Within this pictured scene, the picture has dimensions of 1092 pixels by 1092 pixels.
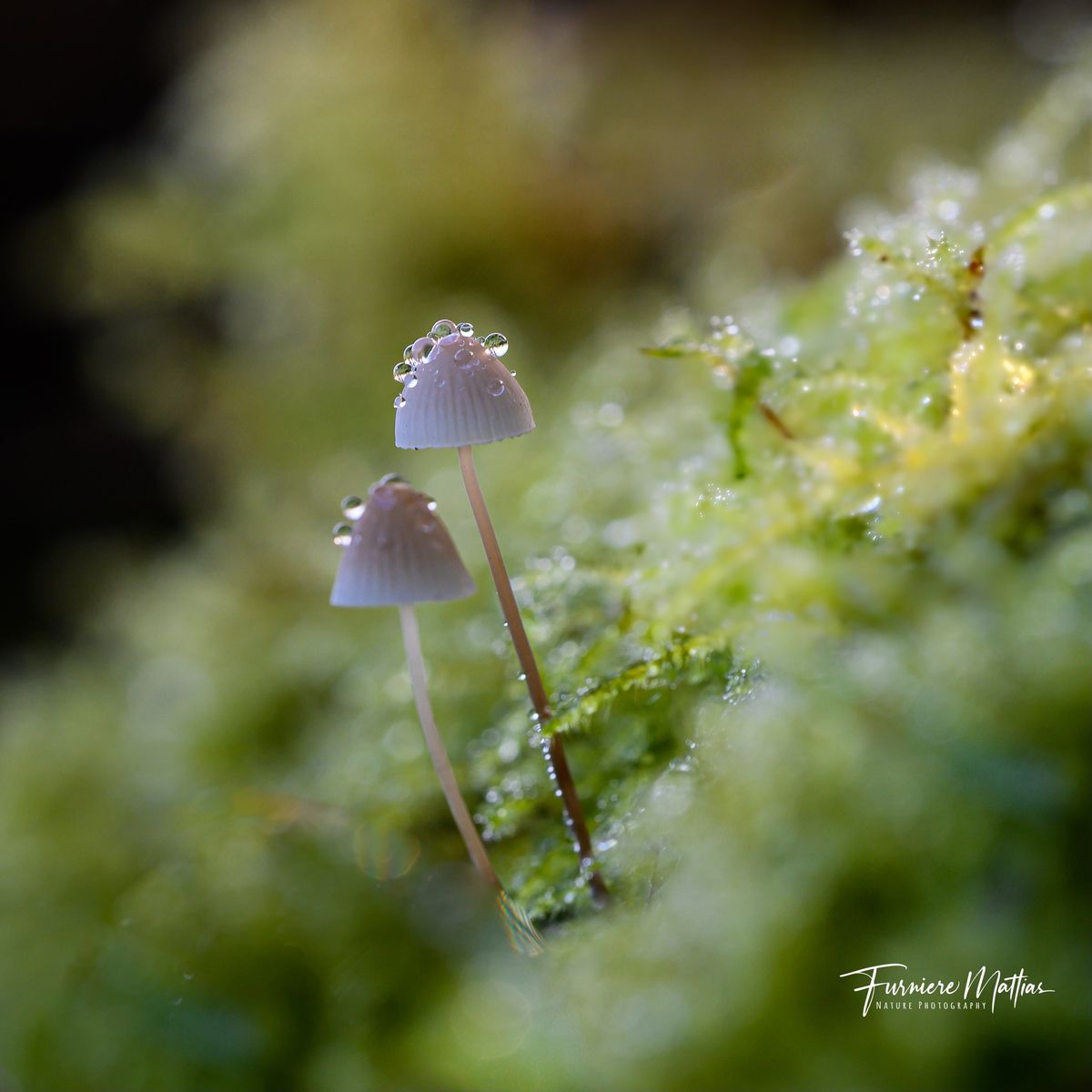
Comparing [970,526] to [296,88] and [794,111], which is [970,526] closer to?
[296,88]

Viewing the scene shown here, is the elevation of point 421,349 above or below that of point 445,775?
above

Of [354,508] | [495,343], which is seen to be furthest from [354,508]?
[495,343]

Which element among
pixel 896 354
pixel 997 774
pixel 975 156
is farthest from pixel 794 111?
pixel 997 774

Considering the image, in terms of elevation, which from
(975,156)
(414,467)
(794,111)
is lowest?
(414,467)

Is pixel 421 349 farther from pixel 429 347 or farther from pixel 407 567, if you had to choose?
pixel 407 567

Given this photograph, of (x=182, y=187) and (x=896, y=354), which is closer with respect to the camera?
(x=896, y=354)

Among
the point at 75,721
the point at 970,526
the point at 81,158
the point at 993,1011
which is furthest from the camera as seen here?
the point at 81,158
